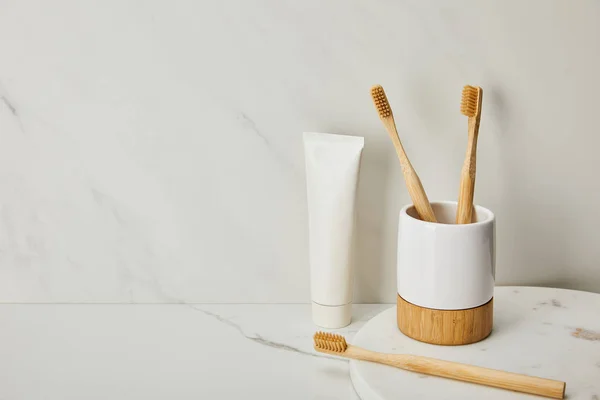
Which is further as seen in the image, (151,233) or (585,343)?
(151,233)

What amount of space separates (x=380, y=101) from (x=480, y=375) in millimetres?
262

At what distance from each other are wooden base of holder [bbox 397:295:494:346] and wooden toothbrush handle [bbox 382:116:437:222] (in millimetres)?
86

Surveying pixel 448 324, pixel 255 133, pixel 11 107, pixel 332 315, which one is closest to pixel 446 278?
pixel 448 324

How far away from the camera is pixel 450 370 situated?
59cm

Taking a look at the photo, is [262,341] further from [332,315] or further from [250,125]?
[250,125]

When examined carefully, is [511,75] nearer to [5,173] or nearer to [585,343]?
[585,343]

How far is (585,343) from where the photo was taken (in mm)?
652

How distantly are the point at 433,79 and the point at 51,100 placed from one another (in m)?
0.40

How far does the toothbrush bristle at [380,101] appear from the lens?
0.65 metres

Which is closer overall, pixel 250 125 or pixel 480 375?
pixel 480 375

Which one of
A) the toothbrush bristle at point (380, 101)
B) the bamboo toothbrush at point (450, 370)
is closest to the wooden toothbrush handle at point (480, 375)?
the bamboo toothbrush at point (450, 370)

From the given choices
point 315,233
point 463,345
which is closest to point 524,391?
point 463,345

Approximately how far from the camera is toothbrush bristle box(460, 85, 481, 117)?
2.15ft

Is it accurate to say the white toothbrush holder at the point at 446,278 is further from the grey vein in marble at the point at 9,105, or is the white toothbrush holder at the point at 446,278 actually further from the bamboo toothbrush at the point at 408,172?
the grey vein in marble at the point at 9,105
